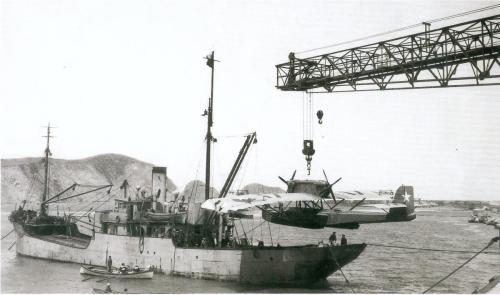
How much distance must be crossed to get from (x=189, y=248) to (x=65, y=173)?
142 meters

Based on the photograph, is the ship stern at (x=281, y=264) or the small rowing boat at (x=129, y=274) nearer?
the ship stern at (x=281, y=264)

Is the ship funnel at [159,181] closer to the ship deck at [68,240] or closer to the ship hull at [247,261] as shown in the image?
the ship hull at [247,261]

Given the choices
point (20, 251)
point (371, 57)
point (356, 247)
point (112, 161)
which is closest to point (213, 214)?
point (356, 247)

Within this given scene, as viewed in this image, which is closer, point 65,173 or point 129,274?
point 129,274

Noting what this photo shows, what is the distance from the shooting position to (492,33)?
54.7 feet

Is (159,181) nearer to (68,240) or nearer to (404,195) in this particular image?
(68,240)

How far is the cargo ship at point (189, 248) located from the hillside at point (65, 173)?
285ft

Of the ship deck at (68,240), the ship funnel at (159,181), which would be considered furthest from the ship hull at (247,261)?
the ship deck at (68,240)

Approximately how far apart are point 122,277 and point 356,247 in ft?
51.5

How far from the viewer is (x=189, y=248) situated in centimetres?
2975

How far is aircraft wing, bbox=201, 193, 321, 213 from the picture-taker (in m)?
25.5

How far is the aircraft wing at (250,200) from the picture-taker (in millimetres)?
25516

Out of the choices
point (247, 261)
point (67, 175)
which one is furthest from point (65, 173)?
point (247, 261)

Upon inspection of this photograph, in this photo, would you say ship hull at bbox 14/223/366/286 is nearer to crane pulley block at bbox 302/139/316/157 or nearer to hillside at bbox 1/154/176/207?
crane pulley block at bbox 302/139/316/157
